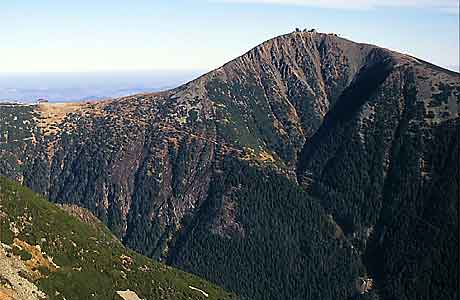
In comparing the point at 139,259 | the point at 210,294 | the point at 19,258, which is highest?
the point at 19,258

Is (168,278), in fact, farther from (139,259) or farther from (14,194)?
(14,194)

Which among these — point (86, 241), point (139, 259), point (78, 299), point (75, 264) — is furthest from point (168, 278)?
point (78, 299)

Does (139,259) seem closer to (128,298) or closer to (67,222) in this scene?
(67,222)

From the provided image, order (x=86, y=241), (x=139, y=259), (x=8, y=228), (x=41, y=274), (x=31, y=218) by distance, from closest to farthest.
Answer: (x=41, y=274) → (x=8, y=228) → (x=31, y=218) → (x=86, y=241) → (x=139, y=259)

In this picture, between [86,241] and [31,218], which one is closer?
[31,218]

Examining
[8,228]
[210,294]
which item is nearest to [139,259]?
[210,294]

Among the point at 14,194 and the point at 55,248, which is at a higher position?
the point at 14,194

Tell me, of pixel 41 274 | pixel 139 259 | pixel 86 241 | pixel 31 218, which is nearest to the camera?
pixel 41 274
